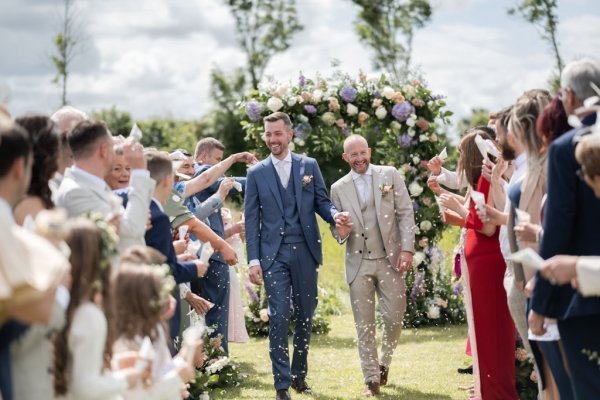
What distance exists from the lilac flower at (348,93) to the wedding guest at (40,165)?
7528 millimetres

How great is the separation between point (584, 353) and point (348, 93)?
25.3 feet

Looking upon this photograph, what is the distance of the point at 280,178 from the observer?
8.14m

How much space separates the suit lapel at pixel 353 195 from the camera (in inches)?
319

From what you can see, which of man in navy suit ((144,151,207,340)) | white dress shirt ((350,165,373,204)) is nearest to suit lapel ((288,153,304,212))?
white dress shirt ((350,165,373,204))

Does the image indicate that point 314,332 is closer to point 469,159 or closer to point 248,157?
point 248,157

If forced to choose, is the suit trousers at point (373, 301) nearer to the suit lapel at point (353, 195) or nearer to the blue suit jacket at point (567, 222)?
the suit lapel at point (353, 195)

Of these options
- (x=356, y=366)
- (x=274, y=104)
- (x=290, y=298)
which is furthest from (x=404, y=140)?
(x=290, y=298)

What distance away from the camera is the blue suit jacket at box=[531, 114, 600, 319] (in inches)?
159

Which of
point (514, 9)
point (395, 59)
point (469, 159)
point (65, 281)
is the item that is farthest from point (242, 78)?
point (65, 281)

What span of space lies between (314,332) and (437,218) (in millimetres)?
2092

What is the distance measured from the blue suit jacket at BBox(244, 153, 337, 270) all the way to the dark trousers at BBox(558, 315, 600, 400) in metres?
4.01

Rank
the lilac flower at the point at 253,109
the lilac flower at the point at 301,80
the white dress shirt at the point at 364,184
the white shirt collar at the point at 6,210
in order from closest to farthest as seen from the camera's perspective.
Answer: the white shirt collar at the point at 6,210, the white dress shirt at the point at 364,184, the lilac flower at the point at 253,109, the lilac flower at the point at 301,80

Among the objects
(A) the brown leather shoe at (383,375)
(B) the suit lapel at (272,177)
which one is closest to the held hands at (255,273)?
(B) the suit lapel at (272,177)

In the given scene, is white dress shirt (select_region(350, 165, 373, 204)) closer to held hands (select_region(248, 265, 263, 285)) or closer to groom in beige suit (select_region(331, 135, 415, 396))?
groom in beige suit (select_region(331, 135, 415, 396))
